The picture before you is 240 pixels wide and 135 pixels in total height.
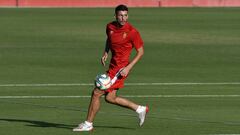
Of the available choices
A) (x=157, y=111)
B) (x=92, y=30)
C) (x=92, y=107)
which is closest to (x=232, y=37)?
(x=92, y=30)

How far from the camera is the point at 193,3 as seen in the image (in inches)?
2430

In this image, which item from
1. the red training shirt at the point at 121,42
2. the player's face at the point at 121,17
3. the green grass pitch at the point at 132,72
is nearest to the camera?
the player's face at the point at 121,17

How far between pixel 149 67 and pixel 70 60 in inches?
119

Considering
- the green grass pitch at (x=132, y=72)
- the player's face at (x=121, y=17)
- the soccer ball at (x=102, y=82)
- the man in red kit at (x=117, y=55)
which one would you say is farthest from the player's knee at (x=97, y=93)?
the player's face at (x=121, y=17)

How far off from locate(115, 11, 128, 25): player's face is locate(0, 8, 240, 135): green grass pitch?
1852 millimetres

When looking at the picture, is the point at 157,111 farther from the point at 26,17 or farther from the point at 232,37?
the point at 26,17

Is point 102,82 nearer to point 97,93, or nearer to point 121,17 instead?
point 97,93

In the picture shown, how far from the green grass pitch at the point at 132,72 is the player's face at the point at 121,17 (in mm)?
1852

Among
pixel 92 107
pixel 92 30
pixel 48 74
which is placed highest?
pixel 92 107

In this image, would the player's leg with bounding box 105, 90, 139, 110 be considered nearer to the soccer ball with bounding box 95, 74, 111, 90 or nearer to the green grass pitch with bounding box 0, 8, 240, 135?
the soccer ball with bounding box 95, 74, 111, 90

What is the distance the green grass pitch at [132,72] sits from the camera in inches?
664

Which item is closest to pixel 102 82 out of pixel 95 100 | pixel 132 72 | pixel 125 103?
pixel 95 100

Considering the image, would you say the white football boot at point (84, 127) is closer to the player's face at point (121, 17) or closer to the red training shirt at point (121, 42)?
the red training shirt at point (121, 42)

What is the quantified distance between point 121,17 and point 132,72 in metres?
10.3
